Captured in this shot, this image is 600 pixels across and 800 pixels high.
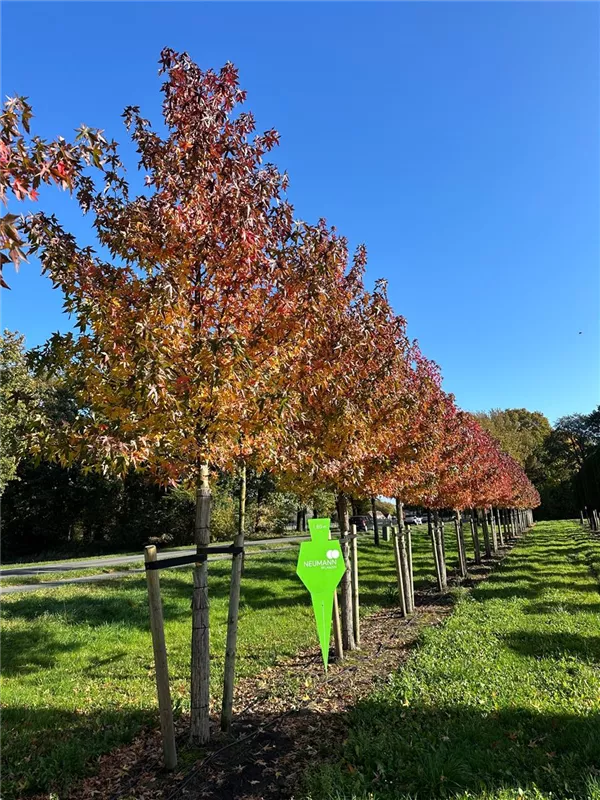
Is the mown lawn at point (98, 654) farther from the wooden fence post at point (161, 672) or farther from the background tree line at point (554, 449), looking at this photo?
the background tree line at point (554, 449)

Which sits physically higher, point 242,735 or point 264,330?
point 264,330

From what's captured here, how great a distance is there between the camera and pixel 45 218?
4.19 meters

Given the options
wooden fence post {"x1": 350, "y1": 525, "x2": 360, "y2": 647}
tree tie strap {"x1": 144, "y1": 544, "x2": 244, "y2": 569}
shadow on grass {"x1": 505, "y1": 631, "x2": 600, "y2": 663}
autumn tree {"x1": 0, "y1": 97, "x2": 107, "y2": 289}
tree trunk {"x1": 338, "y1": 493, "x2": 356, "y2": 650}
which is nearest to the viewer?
autumn tree {"x1": 0, "y1": 97, "x2": 107, "y2": 289}

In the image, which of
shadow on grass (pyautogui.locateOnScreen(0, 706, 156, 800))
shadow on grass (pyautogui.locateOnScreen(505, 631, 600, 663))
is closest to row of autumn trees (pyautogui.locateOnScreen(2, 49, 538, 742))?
shadow on grass (pyautogui.locateOnScreen(0, 706, 156, 800))

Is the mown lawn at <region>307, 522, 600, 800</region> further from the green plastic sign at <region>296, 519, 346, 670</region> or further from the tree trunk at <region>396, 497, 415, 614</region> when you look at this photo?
the tree trunk at <region>396, 497, 415, 614</region>

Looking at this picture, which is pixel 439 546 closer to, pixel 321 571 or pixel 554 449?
pixel 321 571

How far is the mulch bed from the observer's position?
3.94 metres

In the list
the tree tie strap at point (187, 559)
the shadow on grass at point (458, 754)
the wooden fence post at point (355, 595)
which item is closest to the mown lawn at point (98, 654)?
the wooden fence post at point (355, 595)

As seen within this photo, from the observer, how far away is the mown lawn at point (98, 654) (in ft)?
15.4

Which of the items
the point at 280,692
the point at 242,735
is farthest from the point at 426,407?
the point at 242,735

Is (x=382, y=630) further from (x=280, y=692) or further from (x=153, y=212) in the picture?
(x=153, y=212)

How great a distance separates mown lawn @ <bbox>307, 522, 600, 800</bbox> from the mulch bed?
0.35 m

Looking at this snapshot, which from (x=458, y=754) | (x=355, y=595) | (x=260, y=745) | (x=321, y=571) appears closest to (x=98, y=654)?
(x=355, y=595)

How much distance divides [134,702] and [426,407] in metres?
7.23
